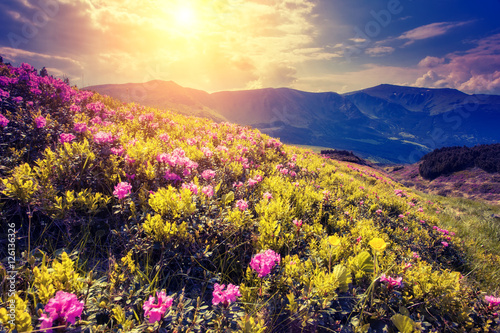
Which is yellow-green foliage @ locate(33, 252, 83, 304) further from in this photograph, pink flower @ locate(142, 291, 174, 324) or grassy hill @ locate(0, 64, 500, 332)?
pink flower @ locate(142, 291, 174, 324)

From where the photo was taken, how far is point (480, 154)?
40.1m

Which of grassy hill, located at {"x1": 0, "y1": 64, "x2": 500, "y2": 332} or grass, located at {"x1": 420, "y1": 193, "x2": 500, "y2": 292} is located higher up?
grassy hill, located at {"x1": 0, "y1": 64, "x2": 500, "y2": 332}

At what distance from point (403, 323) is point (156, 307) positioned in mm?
2416

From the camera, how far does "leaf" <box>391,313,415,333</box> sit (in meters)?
2.17

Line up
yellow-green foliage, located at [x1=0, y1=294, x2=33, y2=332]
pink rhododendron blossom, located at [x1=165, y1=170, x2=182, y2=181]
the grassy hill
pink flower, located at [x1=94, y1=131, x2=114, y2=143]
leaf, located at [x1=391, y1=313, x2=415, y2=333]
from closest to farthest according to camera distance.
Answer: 1. yellow-green foliage, located at [x1=0, y1=294, x2=33, y2=332]
2. the grassy hill
3. leaf, located at [x1=391, y1=313, x2=415, y2=333]
4. pink rhododendron blossom, located at [x1=165, y1=170, x2=182, y2=181]
5. pink flower, located at [x1=94, y1=131, x2=114, y2=143]

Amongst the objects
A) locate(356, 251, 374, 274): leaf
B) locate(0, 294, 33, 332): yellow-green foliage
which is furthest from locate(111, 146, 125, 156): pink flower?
locate(356, 251, 374, 274): leaf

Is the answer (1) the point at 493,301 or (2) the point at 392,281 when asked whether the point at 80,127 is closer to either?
(2) the point at 392,281

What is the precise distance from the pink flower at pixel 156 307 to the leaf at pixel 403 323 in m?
2.27

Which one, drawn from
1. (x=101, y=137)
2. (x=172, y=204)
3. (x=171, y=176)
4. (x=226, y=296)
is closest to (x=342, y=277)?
(x=226, y=296)

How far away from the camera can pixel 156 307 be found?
71.1 inches

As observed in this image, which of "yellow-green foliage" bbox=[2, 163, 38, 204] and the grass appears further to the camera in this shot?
the grass

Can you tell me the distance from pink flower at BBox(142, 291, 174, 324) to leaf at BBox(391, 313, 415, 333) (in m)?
2.27

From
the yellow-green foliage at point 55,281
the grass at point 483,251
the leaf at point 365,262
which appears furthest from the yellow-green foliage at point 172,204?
the grass at point 483,251

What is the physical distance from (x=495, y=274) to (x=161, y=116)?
10341 mm
